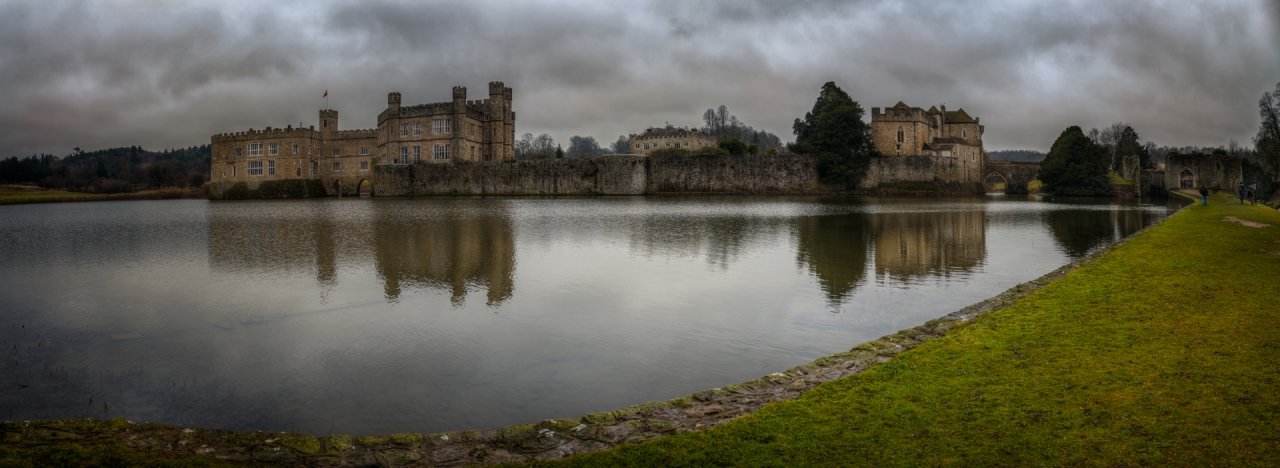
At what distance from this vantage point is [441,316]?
939cm

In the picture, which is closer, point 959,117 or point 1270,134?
point 1270,134

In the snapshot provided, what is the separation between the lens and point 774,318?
919 centimetres

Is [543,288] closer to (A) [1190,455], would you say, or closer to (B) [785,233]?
(A) [1190,455]

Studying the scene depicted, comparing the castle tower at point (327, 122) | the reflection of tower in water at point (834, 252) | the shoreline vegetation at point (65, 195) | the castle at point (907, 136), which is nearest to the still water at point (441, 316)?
the reflection of tower in water at point (834, 252)

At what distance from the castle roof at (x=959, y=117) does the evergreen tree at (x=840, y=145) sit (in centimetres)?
1469

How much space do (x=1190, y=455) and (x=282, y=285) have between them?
12.2m

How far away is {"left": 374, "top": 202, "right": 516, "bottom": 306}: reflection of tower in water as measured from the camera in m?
11.8

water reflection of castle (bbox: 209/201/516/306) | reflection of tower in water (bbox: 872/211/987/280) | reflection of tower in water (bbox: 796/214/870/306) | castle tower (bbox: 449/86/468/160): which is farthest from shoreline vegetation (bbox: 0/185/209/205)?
reflection of tower in water (bbox: 872/211/987/280)

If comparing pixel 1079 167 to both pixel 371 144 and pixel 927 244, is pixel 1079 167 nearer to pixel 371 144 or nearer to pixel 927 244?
pixel 927 244

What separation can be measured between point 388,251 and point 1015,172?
63.0m

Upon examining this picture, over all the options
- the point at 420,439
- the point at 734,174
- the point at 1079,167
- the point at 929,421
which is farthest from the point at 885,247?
the point at 1079,167

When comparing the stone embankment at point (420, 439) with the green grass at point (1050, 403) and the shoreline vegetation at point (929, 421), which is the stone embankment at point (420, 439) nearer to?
the shoreline vegetation at point (929, 421)

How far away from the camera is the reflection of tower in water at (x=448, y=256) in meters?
11.8

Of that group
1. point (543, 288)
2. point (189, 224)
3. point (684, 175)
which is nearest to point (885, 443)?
point (543, 288)
